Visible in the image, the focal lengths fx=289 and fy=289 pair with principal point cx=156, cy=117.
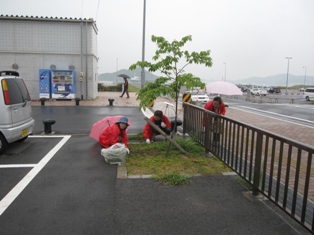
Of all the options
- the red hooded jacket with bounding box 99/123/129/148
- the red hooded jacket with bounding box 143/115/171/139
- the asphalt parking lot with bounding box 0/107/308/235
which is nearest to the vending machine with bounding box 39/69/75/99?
the red hooded jacket with bounding box 143/115/171/139

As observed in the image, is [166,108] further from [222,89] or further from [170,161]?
[170,161]

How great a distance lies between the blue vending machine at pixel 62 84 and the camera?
722 inches

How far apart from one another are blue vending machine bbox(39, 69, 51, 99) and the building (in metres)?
0.06

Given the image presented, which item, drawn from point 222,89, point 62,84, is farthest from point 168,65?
point 62,84

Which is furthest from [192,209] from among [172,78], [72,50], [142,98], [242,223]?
[72,50]

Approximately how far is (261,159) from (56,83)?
16113 mm

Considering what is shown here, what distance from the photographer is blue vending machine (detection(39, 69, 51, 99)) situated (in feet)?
59.4

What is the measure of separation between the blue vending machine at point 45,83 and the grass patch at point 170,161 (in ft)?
43.1

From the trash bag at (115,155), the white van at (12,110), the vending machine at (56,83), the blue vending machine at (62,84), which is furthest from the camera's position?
the blue vending machine at (62,84)

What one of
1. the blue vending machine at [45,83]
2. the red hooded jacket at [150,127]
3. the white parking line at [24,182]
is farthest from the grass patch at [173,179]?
the blue vending machine at [45,83]

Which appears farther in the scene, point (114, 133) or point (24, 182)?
point (114, 133)

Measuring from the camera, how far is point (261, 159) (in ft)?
15.6

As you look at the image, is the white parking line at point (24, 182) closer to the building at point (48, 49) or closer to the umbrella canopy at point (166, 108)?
the umbrella canopy at point (166, 108)

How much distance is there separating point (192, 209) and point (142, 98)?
2866 mm
